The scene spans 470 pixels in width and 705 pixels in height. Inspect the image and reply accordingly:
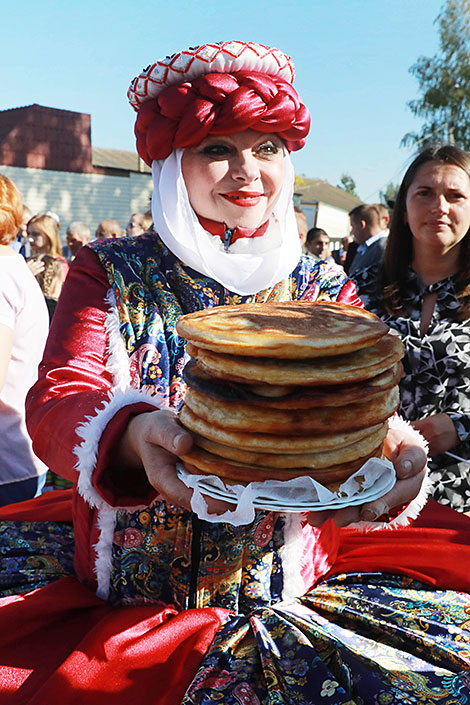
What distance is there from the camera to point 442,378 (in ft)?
9.07

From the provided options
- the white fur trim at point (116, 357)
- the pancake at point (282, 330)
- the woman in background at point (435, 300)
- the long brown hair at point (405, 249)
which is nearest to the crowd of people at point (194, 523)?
the white fur trim at point (116, 357)

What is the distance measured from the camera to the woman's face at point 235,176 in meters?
1.71

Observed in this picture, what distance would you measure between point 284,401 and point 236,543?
0.56 m

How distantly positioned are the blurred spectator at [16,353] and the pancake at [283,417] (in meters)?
1.75

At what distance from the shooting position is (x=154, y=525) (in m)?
1.56

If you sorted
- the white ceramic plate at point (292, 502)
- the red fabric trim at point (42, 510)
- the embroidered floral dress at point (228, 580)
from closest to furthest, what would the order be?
the white ceramic plate at point (292, 502) < the embroidered floral dress at point (228, 580) < the red fabric trim at point (42, 510)

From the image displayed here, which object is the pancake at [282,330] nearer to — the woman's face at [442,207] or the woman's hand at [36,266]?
the woman's face at [442,207]

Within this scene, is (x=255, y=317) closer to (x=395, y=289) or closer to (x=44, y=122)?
(x=395, y=289)

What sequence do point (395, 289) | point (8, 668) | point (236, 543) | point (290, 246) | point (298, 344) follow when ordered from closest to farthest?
point (298, 344) → point (8, 668) → point (236, 543) → point (290, 246) → point (395, 289)

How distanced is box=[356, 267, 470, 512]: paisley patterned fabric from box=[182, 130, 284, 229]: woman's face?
1.33m

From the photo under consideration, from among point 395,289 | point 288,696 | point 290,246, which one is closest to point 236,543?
point 288,696

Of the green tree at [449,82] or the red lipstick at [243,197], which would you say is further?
the green tree at [449,82]

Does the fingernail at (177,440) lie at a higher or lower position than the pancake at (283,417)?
lower

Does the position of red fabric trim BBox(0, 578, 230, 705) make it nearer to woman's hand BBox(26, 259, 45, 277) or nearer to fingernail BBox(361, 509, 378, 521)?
fingernail BBox(361, 509, 378, 521)
